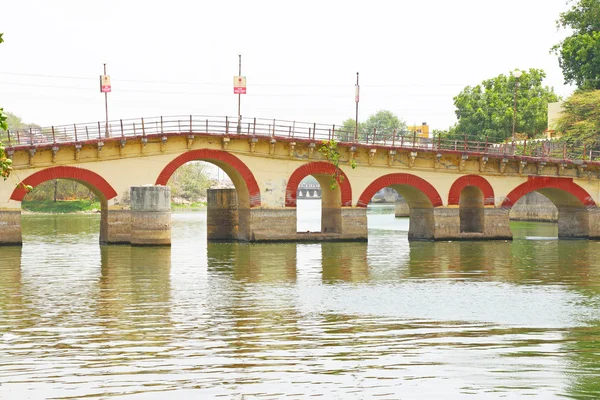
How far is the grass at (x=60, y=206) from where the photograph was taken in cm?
9562

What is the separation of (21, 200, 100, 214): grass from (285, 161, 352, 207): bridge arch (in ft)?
169

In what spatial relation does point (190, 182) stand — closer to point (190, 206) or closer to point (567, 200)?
point (190, 206)

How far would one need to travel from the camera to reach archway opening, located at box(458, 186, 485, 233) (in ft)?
181

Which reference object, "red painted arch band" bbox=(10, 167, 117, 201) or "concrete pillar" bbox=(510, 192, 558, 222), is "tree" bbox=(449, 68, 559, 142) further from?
"red painted arch band" bbox=(10, 167, 117, 201)

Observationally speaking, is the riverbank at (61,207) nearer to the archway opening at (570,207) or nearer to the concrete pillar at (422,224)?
the concrete pillar at (422,224)

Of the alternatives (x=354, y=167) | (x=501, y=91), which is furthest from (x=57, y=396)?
(x=501, y=91)

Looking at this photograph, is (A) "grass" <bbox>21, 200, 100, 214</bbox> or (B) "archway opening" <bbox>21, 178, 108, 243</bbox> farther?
(A) "grass" <bbox>21, 200, 100, 214</bbox>

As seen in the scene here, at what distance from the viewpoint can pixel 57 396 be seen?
519 inches

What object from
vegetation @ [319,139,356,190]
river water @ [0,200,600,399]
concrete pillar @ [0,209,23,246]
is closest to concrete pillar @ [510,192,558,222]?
vegetation @ [319,139,356,190]

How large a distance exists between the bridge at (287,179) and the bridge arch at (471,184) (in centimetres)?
6

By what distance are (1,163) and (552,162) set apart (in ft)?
154

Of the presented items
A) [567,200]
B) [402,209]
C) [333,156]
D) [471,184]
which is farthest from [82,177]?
[402,209]

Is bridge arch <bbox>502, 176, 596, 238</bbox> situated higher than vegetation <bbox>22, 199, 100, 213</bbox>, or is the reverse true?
bridge arch <bbox>502, 176, 596, 238</bbox>

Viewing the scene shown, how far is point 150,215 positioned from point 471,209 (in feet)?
70.4
